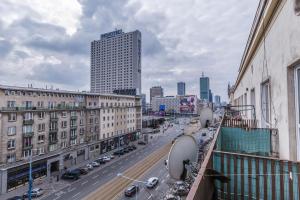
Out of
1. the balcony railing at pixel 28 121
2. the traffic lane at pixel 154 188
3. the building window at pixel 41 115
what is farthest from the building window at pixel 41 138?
the traffic lane at pixel 154 188

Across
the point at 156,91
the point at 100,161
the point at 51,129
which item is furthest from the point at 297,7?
the point at 156,91

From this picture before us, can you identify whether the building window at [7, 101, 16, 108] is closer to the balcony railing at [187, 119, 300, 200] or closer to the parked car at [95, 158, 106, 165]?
the parked car at [95, 158, 106, 165]

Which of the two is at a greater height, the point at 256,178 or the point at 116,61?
the point at 116,61

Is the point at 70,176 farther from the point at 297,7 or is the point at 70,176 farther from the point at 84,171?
the point at 297,7

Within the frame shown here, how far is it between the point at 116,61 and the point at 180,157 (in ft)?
416

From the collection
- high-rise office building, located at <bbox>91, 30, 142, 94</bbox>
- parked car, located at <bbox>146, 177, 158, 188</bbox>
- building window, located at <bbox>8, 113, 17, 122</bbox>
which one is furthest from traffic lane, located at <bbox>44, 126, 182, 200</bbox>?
high-rise office building, located at <bbox>91, 30, 142, 94</bbox>

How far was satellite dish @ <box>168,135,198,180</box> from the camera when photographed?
5101mm

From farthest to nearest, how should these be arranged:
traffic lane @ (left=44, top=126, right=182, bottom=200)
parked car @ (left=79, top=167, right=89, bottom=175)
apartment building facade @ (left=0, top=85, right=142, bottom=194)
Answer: parked car @ (left=79, top=167, right=89, bottom=175)
apartment building facade @ (left=0, top=85, right=142, bottom=194)
traffic lane @ (left=44, top=126, right=182, bottom=200)

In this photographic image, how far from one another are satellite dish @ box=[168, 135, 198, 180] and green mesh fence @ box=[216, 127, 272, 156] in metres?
1.17

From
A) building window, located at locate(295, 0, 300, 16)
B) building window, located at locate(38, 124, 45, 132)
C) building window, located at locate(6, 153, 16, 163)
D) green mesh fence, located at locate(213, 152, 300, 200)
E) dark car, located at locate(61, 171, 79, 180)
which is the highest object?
building window, located at locate(295, 0, 300, 16)

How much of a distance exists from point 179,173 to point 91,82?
463 ft

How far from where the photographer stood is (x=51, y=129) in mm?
31344

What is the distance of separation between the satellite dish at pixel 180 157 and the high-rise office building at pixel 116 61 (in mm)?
112594

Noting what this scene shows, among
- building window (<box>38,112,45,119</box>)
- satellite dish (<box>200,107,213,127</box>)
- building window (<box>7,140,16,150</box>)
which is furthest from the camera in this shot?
building window (<box>38,112,45,119</box>)
